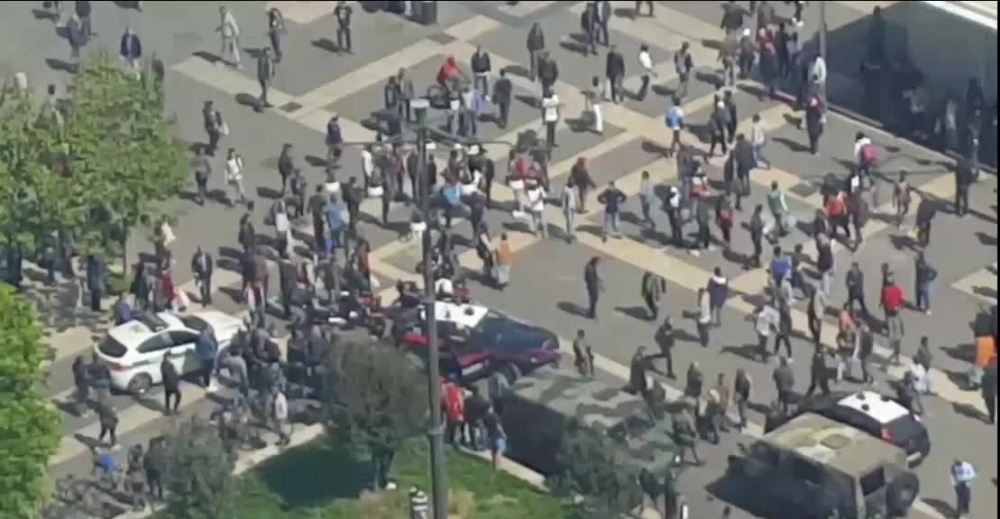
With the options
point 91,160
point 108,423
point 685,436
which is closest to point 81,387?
point 108,423

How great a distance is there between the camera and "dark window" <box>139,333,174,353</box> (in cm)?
6831

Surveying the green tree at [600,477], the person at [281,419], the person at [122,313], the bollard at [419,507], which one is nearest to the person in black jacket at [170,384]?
Result: the person at [122,313]

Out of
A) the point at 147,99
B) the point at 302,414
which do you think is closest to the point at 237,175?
the point at 147,99

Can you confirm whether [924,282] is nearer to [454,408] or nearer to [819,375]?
[819,375]

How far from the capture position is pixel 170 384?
67.6 metres

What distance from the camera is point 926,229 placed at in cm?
7375

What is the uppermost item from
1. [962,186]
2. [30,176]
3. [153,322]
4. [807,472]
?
[30,176]

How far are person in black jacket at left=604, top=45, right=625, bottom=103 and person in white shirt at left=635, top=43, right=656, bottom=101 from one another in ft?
1.23

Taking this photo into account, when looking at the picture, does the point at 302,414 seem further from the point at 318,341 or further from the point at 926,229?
the point at 926,229

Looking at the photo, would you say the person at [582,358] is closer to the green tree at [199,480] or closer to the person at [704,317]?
the person at [704,317]

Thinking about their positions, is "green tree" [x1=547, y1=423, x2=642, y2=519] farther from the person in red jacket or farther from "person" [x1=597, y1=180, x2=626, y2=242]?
"person" [x1=597, y1=180, x2=626, y2=242]

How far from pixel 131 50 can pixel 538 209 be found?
35.9ft

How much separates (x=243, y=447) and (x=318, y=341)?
8.52ft

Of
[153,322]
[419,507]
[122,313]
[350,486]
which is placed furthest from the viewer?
[122,313]
